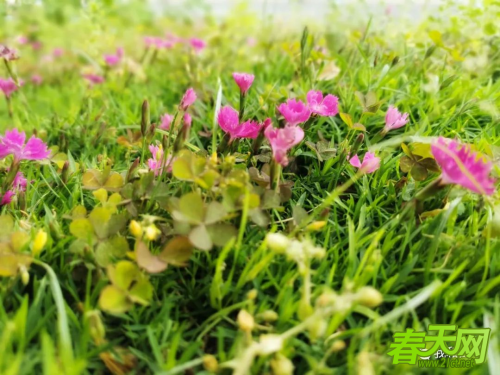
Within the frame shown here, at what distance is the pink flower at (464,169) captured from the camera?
0.80m

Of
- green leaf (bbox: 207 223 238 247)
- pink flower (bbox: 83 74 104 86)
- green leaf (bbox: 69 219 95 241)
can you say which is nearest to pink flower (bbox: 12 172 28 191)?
green leaf (bbox: 69 219 95 241)

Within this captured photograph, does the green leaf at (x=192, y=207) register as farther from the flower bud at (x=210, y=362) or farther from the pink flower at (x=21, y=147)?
the pink flower at (x=21, y=147)

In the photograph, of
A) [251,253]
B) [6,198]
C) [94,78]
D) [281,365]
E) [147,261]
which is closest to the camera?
[281,365]

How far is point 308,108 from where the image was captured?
103 cm

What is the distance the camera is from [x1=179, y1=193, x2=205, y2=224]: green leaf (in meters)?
0.83

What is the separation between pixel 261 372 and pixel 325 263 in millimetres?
247

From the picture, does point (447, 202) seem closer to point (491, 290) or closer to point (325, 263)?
point (491, 290)

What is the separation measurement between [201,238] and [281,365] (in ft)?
0.85

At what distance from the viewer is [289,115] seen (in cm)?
99

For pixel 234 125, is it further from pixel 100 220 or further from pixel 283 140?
pixel 100 220

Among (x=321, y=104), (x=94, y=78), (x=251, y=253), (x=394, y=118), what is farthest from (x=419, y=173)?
(x=94, y=78)

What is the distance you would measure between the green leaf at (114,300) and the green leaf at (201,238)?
151 millimetres

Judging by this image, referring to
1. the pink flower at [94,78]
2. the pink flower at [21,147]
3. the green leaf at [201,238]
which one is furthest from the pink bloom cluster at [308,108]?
the pink flower at [94,78]

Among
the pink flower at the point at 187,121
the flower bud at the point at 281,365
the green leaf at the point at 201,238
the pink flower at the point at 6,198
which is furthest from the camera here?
the pink flower at the point at 6,198
